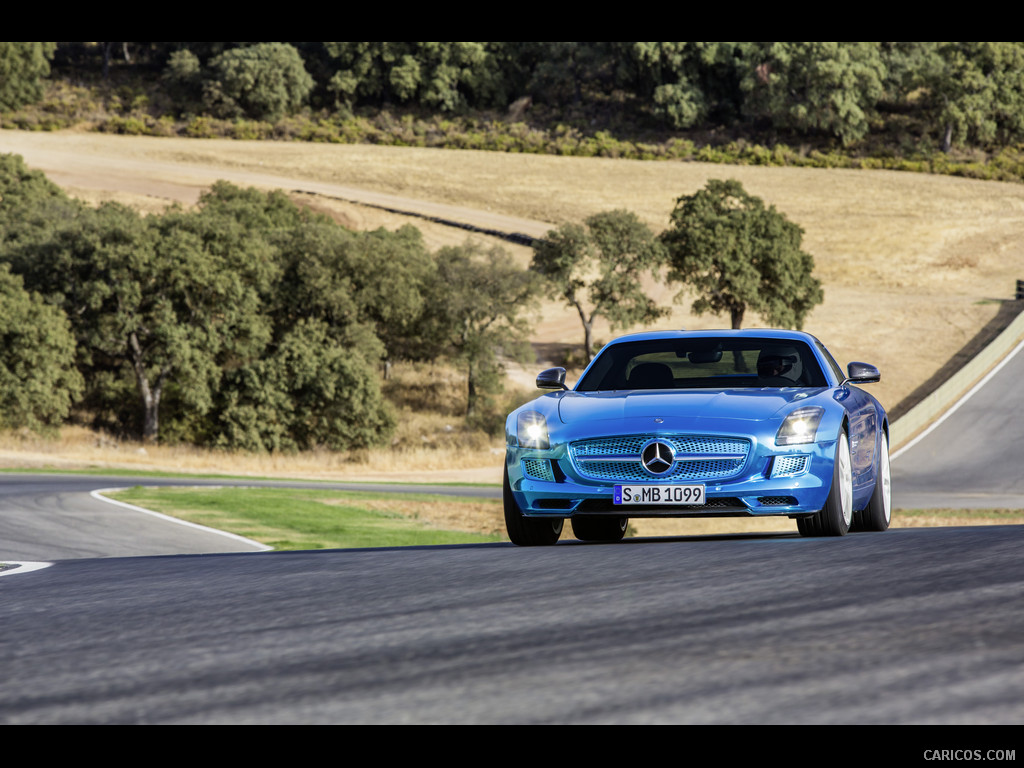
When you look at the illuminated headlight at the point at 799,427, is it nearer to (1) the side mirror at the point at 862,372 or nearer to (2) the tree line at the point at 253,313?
(1) the side mirror at the point at 862,372

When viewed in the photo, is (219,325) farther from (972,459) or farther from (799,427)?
(799,427)

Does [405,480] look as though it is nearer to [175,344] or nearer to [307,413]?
[307,413]

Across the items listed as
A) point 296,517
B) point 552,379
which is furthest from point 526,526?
point 296,517

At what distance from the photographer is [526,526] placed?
10.2m

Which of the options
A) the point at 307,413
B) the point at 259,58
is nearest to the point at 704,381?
the point at 307,413

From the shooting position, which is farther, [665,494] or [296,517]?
[296,517]

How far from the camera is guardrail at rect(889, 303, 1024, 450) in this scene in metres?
43.4

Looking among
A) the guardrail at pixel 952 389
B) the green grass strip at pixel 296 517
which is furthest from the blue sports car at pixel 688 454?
the guardrail at pixel 952 389

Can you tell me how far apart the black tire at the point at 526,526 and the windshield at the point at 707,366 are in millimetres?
1279

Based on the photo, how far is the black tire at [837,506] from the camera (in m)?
9.71

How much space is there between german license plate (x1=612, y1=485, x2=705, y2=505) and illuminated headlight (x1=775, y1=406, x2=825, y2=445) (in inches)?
29.0

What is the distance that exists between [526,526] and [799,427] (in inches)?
91.5

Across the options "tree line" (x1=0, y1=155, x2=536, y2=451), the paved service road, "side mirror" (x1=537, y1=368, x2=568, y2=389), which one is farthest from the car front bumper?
"tree line" (x1=0, y1=155, x2=536, y2=451)

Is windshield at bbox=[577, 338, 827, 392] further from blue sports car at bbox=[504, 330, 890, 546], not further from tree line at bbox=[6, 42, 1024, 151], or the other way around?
tree line at bbox=[6, 42, 1024, 151]
